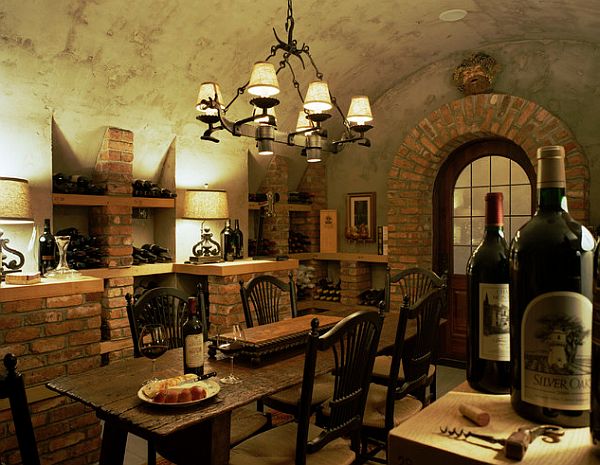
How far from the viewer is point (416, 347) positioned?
2516mm

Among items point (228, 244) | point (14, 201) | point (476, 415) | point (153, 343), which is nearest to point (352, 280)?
point (228, 244)

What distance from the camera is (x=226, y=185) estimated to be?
4.75 m

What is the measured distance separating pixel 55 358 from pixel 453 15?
3.61 metres

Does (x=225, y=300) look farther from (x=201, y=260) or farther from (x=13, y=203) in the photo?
(x=13, y=203)

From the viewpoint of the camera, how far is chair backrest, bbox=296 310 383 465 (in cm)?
180

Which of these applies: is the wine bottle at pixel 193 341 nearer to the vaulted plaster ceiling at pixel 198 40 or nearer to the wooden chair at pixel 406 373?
the wooden chair at pixel 406 373

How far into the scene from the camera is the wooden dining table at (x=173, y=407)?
1.66 meters

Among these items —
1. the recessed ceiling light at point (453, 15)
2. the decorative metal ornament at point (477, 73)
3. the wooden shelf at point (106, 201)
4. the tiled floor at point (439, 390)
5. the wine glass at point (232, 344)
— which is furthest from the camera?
the decorative metal ornament at point (477, 73)

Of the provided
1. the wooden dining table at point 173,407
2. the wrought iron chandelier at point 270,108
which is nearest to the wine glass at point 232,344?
the wooden dining table at point 173,407

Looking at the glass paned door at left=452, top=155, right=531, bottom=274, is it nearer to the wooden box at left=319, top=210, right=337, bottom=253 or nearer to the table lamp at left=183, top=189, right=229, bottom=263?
the wooden box at left=319, top=210, right=337, bottom=253

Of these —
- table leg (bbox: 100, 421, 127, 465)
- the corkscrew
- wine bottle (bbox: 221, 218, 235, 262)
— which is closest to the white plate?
table leg (bbox: 100, 421, 127, 465)

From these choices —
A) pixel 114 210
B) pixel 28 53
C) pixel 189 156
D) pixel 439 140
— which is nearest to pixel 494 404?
pixel 28 53

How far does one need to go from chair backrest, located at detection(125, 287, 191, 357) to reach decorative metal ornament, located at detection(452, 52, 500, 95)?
3194 mm

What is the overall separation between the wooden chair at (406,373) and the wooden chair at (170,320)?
53cm
